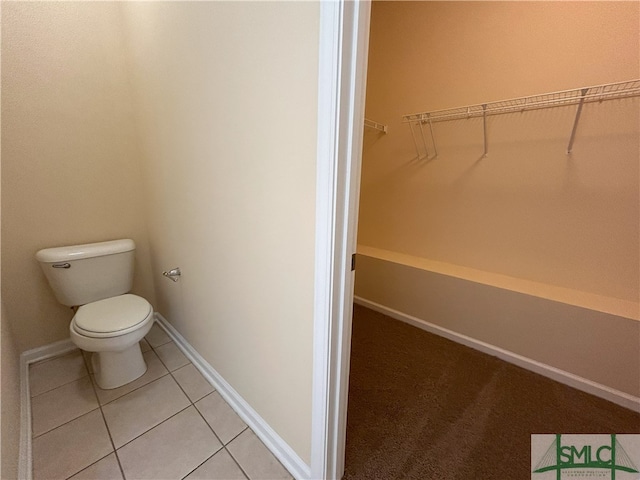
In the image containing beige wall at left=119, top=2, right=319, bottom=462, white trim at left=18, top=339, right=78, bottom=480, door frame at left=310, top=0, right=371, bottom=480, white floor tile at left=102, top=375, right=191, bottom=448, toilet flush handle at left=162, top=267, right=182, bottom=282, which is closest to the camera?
door frame at left=310, top=0, right=371, bottom=480

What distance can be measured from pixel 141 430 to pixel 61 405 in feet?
1.66

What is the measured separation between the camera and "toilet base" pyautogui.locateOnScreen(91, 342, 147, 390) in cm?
143

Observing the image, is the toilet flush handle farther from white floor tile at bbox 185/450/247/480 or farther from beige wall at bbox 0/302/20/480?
white floor tile at bbox 185/450/247/480

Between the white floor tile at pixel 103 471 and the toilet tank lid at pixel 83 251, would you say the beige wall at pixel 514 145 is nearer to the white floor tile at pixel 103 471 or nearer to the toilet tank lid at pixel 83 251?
the toilet tank lid at pixel 83 251

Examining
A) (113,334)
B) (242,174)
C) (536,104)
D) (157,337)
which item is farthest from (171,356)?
(536,104)

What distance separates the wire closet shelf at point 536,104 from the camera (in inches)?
54.2

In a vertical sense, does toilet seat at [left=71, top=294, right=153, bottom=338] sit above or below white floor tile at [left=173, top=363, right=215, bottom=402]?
above

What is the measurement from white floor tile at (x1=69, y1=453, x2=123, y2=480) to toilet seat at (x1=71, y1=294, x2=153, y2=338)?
0.52 m

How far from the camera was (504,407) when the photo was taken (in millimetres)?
1387

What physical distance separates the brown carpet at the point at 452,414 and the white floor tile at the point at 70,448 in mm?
1081

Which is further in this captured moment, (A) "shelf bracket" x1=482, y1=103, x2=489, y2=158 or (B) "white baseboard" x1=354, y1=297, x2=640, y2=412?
(A) "shelf bracket" x1=482, y1=103, x2=489, y2=158

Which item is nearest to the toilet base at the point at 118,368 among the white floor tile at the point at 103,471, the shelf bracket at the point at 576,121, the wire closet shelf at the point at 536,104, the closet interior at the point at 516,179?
the white floor tile at the point at 103,471

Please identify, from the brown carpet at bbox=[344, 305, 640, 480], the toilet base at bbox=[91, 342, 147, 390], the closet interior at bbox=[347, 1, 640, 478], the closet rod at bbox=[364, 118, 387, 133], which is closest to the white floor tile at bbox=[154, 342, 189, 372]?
the toilet base at bbox=[91, 342, 147, 390]

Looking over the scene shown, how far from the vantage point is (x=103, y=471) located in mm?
1053
